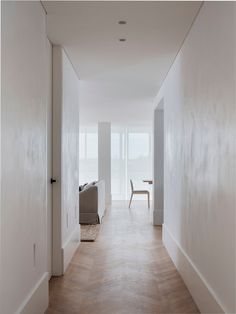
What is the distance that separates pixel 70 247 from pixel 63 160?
1119 mm

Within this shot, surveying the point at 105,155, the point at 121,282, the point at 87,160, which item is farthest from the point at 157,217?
the point at 87,160

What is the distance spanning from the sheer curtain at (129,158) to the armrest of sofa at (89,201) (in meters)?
5.64

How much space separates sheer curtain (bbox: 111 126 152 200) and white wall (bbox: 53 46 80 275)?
27.0ft

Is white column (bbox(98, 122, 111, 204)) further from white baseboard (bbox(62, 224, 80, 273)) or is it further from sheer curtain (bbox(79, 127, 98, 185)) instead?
white baseboard (bbox(62, 224, 80, 273))

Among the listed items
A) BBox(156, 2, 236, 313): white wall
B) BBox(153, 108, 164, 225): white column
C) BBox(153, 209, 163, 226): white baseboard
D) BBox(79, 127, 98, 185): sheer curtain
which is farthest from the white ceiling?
BBox(79, 127, 98, 185): sheer curtain

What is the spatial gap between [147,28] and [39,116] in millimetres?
1342

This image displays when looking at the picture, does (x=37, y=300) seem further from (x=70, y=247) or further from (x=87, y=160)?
(x=87, y=160)

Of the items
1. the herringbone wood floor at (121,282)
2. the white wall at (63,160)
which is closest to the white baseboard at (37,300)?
the herringbone wood floor at (121,282)

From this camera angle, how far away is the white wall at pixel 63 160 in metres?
3.97

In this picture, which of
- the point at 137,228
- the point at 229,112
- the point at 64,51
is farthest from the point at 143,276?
the point at 137,228

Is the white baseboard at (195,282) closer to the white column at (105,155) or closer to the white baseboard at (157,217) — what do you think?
the white baseboard at (157,217)

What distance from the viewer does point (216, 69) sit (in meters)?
2.51

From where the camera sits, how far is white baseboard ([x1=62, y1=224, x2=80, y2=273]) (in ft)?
13.3

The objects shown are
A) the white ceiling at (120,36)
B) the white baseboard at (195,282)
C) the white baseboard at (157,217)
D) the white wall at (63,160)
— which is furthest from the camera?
the white baseboard at (157,217)
